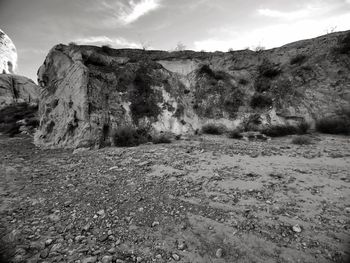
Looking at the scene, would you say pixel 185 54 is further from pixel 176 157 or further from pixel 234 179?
pixel 234 179

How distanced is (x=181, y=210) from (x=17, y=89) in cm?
4007

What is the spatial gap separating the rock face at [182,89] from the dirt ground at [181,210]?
3.83 meters

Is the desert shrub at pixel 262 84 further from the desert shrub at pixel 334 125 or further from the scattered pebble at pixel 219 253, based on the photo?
the scattered pebble at pixel 219 253

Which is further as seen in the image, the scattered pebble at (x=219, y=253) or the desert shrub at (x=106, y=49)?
the desert shrub at (x=106, y=49)

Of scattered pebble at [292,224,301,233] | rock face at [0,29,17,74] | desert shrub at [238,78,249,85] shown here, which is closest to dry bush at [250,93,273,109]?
desert shrub at [238,78,249,85]

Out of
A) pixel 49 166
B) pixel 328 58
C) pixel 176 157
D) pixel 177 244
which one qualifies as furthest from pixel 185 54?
pixel 177 244

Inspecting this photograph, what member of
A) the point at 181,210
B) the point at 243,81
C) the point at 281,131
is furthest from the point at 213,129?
the point at 181,210

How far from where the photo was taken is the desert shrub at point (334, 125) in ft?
27.4

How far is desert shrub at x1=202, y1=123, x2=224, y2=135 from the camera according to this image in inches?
412

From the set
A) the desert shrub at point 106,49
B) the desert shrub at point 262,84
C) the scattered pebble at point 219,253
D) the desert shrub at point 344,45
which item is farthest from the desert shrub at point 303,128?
the desert shrub at point 106,49

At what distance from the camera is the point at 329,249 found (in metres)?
2.24

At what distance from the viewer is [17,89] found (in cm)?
3077

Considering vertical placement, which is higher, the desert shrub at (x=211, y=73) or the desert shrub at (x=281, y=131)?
the desert shrub at (x=211, y=73)

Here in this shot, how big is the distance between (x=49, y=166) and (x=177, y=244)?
546cm
